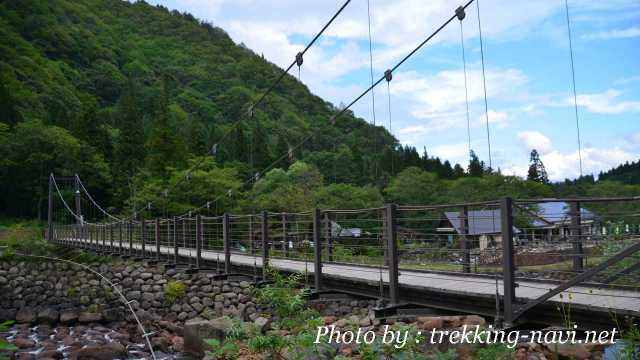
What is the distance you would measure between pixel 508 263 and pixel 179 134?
44885 mm

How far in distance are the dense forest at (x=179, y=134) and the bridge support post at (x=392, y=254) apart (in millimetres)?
4512

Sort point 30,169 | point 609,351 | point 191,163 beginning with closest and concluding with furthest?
point 609,351 < point 191,163 < point 30,169

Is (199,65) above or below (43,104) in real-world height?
above

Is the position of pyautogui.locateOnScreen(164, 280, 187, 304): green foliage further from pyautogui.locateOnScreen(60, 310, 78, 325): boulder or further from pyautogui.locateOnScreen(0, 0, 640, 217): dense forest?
pyautogui.locateOnScreen(60, 310, 78, 325): boulder

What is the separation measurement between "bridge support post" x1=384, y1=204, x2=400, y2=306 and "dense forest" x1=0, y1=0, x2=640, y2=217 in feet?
14.8

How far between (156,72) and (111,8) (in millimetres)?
17436

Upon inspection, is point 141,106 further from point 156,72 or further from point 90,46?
point 90,46

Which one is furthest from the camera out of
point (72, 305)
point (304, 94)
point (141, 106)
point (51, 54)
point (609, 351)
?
point (51, 54)

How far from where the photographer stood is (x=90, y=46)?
66.3 meters

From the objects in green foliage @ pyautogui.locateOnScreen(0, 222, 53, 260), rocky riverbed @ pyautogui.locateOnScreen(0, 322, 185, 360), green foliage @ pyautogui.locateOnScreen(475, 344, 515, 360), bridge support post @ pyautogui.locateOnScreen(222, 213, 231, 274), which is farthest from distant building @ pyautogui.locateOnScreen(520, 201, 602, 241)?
green foliage @ pyautogui.locateOnScreen(0, 222, 53, 260)

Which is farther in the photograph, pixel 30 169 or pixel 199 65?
pixel 199 65

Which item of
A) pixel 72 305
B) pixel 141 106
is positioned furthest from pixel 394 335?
pixel 141 106

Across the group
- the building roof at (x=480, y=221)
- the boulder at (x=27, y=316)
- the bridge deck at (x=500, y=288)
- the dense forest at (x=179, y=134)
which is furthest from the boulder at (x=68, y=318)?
the bridge deck at (x=500, y=288)

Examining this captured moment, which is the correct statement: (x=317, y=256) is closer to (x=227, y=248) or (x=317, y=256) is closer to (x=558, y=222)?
(x=558, y=222)
